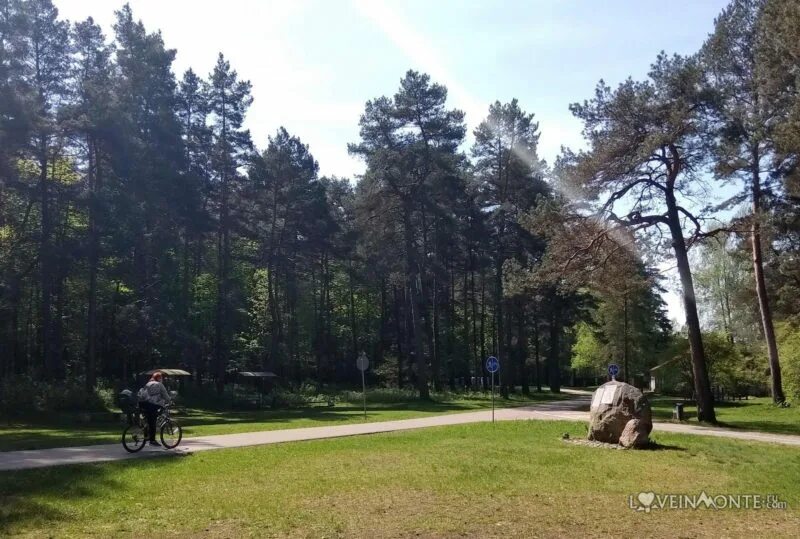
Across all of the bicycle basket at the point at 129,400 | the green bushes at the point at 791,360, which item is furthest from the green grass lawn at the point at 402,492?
the green bushes at the point at 791,360

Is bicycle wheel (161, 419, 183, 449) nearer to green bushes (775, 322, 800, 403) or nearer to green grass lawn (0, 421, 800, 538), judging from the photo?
green grass lawn (0, 421, 800, 538)

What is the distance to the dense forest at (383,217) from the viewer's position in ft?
72.8

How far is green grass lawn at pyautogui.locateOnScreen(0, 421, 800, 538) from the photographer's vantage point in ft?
23.1

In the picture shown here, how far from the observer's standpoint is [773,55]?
1694cm

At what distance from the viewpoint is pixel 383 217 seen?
126ft

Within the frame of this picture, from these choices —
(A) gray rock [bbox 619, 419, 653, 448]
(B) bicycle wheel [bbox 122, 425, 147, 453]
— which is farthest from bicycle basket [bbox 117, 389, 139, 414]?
(A) gray rock [bbox 619, 419, 653, 448]

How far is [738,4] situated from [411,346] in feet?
112

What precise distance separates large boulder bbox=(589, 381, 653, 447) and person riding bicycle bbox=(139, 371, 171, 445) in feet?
32.2

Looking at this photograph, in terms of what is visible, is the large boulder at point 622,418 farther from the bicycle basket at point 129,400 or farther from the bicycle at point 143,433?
the bicycle basket at point 129,400

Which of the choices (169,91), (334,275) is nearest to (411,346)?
(334,275)

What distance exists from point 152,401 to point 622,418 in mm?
10382

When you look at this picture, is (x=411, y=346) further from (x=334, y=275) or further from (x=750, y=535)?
(x=750, y=535)

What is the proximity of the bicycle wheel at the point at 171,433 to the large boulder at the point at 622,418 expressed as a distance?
947cm

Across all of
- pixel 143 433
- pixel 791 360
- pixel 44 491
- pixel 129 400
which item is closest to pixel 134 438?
pixel 143 433
